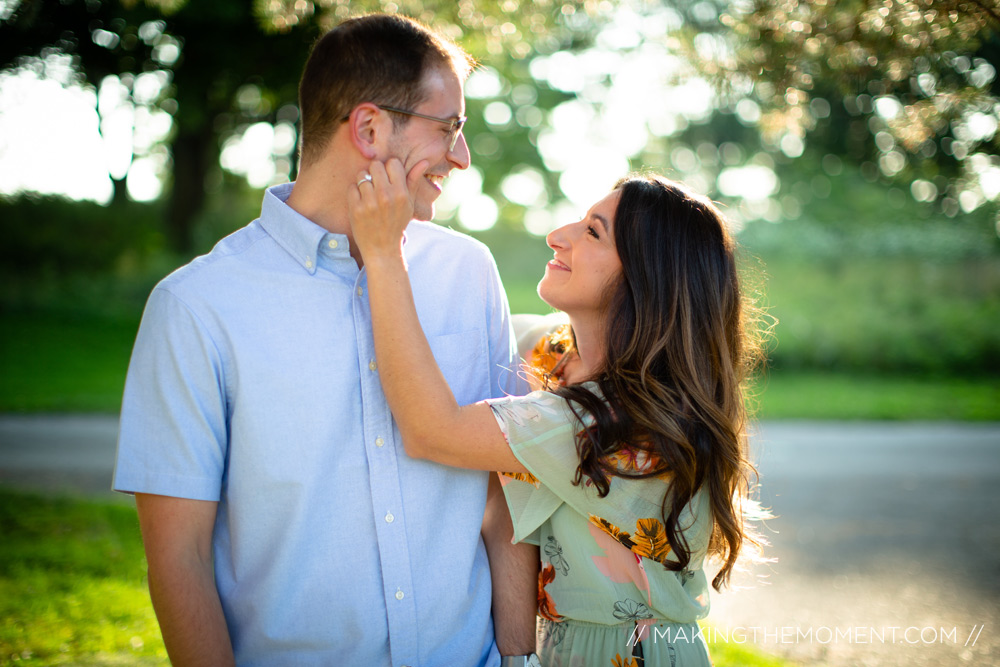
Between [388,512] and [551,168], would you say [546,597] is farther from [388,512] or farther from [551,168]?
[551,168]

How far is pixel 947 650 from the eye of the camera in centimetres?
469

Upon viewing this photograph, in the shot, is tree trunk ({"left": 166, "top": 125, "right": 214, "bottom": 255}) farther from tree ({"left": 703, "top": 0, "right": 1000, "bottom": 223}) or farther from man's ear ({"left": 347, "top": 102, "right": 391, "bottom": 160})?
man's ear ({"left": 347, "top": 102, "right": 391, "bottom": 160})

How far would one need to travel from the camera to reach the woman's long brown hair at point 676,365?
7.30ft

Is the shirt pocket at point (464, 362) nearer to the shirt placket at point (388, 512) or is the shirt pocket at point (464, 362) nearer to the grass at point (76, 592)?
the shirt placket at point (388, 512)

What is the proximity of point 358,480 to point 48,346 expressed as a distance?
43.7 feet

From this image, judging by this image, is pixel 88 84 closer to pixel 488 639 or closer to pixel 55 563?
pixel 55 563

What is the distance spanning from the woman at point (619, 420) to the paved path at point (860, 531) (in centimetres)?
269

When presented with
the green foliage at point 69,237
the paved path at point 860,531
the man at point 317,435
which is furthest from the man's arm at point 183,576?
the green foliage at point 69,237

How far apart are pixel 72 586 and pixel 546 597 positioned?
3.78 meters

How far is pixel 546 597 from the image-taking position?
7.97 feet

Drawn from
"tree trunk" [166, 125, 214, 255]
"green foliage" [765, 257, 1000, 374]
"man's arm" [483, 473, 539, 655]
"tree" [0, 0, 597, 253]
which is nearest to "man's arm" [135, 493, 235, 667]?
"man's arm" [483, 473, 539, 655]

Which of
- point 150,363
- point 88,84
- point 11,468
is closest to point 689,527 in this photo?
point 150,363

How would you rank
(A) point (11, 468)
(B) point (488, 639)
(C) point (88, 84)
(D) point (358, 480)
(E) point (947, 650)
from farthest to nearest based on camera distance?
(C) point (88, 84) < (A) point (11, 468) < (E) point (947, 650) < (B) point (488, 639) < (D) point (358, 480)

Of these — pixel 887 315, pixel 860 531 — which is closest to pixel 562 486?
pixel 860 531
